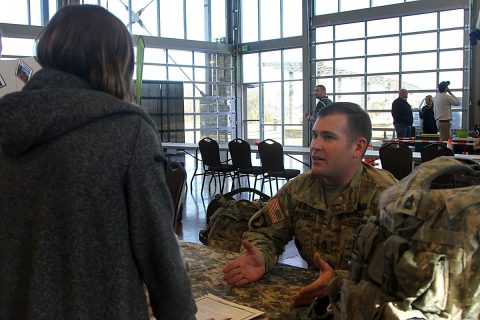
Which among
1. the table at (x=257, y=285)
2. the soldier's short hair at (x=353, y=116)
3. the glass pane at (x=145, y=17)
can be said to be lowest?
the table at (x=257, y=285)

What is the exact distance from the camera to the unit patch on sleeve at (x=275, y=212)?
216 cm

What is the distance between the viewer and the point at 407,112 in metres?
11.4

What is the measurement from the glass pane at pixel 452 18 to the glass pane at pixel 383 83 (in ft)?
5.05

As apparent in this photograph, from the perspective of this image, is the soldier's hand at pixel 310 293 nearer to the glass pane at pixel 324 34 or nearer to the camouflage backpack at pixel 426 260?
the camouflage backpack at pixel 426 260

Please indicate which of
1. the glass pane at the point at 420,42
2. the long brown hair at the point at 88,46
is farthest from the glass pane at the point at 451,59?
the long brown hair at the point at 88,46

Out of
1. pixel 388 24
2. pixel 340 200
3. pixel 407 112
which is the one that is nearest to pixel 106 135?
pixel 340 200

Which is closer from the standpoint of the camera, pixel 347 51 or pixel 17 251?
pixel 17 251

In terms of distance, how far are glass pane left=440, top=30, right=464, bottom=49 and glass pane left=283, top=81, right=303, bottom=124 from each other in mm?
3976

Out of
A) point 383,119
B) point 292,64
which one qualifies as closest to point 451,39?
point 383,119

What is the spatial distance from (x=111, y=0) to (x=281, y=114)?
18.0 ft

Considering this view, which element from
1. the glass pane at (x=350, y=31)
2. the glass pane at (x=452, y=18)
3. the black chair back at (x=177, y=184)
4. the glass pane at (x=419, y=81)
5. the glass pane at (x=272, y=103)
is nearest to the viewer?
the black chair back at (x=177, y=184)

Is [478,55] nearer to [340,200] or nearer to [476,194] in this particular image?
[340,200]

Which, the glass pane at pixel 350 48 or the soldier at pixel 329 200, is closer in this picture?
the soldier at pixel 329 200

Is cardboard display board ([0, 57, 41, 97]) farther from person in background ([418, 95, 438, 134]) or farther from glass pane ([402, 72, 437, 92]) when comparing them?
glass pane ([402, 72, 437, 92])
